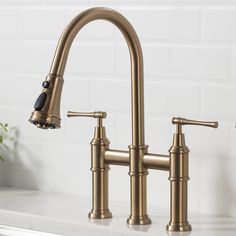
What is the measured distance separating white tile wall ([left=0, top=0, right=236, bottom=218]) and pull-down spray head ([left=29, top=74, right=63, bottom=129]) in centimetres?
36

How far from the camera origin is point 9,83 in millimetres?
1831

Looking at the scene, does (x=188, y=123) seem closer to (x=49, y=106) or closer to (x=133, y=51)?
(x=133, y=51)

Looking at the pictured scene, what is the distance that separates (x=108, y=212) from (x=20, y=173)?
364 millimetres

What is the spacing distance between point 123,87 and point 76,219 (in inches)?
12.5

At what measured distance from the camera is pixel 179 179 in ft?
4.78

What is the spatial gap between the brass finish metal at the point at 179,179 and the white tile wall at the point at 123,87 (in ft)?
0.43

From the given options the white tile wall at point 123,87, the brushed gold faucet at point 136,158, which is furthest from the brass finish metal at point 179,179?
the white tile wall at point 123,87

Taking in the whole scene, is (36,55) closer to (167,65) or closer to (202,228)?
(167,65)

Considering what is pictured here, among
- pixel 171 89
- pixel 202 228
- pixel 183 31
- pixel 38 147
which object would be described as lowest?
pixel 202 228

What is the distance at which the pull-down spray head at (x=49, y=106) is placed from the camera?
130cm

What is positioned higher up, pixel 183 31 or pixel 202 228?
pixel 183 31

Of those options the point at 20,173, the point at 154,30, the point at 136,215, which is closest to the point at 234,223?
the point at 136,215

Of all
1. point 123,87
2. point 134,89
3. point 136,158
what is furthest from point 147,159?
point 123,87

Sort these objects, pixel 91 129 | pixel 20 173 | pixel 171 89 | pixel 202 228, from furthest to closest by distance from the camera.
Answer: pixel 20 173 < pixel 91 129 < pixel 171 89 < pixel 202 228
